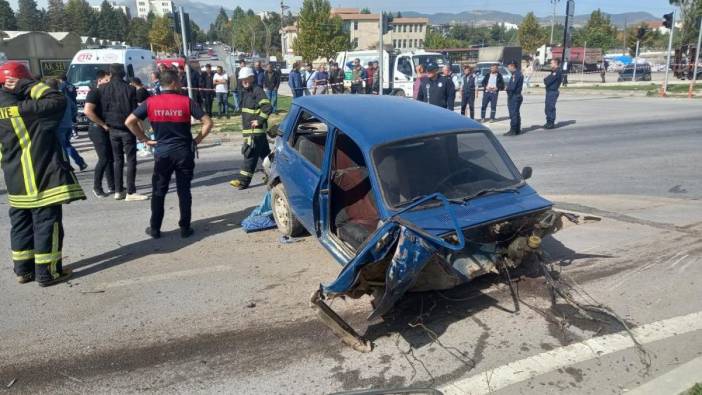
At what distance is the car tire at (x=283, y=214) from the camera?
5709mm

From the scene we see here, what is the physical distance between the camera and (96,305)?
4.41m

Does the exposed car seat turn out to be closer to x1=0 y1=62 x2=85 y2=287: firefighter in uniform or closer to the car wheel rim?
the car wheel rim

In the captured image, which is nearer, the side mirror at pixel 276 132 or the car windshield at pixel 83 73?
the side mirror at pixel 276 132

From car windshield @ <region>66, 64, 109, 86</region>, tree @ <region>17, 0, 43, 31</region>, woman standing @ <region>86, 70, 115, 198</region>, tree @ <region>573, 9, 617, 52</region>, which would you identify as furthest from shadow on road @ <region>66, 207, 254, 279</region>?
tree @ <region>17, 0, 43, 31</region>

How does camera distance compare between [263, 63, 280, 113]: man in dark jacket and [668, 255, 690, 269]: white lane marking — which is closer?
[668, 255, 690, 269]: white lane marking

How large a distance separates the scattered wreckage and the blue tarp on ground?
30.0 inches

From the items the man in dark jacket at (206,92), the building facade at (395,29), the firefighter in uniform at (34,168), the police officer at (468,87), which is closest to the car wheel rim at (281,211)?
the firefighter in uniform at (34,168)

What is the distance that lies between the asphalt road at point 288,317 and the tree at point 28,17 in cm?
10810

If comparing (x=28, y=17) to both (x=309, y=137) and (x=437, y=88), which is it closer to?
(x=437, y=88)

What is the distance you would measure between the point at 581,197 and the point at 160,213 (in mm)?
5858

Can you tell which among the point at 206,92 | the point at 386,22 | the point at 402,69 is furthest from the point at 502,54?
the point at 206,92

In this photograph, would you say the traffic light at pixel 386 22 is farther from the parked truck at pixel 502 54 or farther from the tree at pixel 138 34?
the tree at pixel 138 34

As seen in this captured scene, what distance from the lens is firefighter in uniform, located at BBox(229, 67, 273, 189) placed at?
8031 millimetres

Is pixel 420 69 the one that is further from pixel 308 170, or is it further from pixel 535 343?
pixel 535 343
